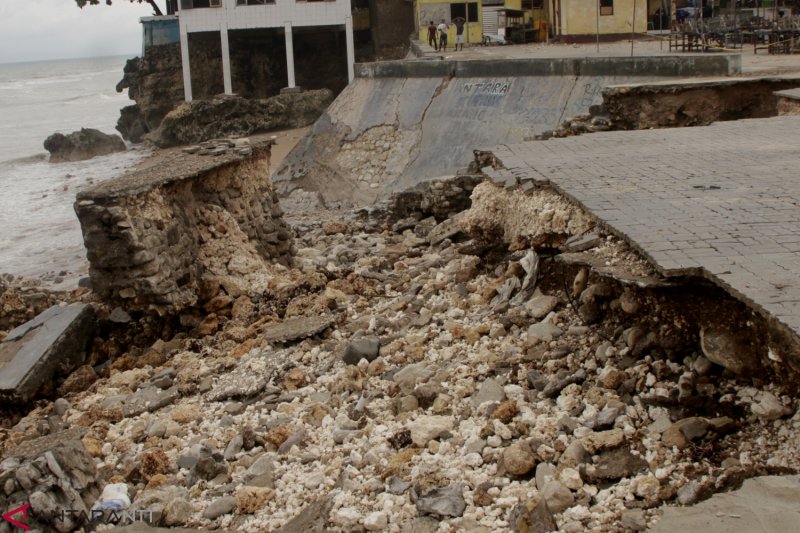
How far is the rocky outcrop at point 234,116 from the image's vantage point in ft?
91.0

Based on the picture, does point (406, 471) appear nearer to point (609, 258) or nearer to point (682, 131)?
point (609, 258)

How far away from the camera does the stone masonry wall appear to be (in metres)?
7.23

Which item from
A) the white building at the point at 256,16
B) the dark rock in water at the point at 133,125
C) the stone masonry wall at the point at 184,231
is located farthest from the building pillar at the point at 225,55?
the stone masonry wall at the point at 184,231

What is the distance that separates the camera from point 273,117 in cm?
2814

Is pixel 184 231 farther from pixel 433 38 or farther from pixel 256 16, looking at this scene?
pixel 256 16

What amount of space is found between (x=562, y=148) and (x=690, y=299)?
13.9 ft

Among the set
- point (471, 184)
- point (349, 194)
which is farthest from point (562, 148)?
point (349, 194)

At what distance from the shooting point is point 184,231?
319 inches

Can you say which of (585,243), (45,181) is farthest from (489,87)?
(45,181)

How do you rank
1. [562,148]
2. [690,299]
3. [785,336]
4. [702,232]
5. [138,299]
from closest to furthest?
[785,336] → [690,299] → [702,232] → [138,299] → [562,148]

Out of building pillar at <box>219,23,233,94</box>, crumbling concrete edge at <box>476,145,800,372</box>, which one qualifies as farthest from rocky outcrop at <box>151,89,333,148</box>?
crumbling concrete edge at <box>476,145,800,372</box>

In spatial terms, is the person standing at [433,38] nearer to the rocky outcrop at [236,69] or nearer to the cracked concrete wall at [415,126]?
the rocky outcrop at [236,69]

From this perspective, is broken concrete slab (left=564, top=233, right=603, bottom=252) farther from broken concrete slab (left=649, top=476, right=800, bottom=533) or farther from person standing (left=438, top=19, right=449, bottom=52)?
person standing (left=438, top=19, right=449, bottom=52)

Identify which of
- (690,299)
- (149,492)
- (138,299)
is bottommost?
(149,492)
